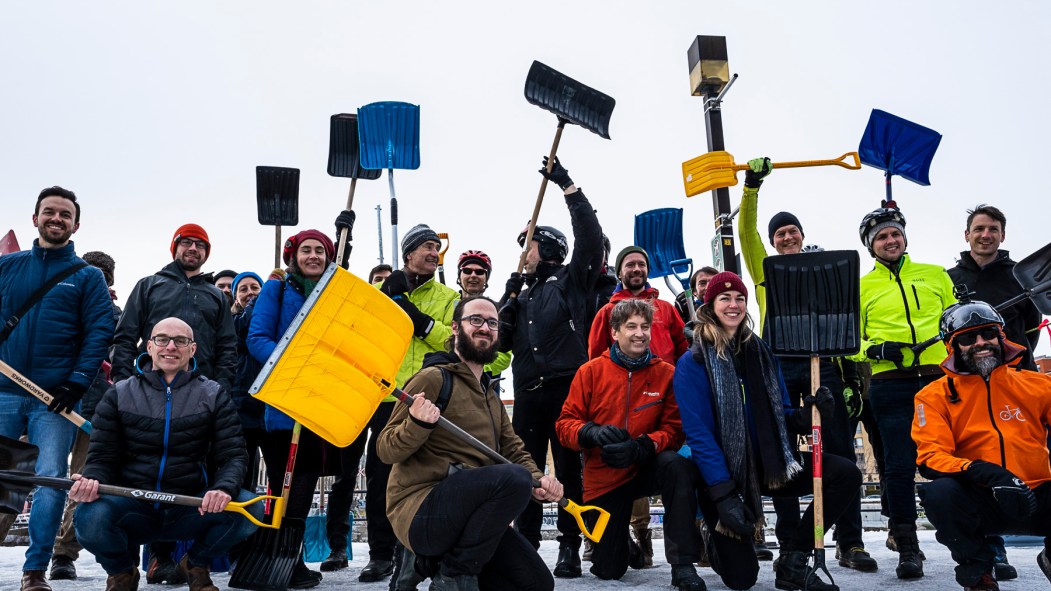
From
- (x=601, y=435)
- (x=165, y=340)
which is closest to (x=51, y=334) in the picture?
(x=165, y=340)

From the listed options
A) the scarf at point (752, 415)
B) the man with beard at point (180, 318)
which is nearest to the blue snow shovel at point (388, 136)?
the man with beard at point (180, 318)

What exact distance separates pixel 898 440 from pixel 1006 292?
4.38 ft

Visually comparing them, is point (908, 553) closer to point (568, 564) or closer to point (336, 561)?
point (568, 564)

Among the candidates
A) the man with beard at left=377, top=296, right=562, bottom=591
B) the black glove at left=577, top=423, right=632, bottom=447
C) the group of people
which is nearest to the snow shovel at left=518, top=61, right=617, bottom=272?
the group of people

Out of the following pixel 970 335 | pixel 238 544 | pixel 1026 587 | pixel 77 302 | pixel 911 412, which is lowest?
pixel 1026 587

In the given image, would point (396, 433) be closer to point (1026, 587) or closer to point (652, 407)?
point (652, 407)

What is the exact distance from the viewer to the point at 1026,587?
4.01 meters

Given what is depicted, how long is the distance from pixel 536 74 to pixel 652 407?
2476 mm

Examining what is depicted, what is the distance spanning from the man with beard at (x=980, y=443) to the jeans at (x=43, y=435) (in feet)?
13.9

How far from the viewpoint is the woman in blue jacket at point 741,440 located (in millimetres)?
4098

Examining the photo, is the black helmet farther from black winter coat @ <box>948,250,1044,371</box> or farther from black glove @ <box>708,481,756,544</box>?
→ black winter coat @ <box>948,250,1044,371</box>

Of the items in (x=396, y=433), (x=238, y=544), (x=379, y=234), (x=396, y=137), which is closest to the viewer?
(x=396, y=433)

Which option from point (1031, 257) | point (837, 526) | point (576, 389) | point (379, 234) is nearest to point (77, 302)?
point (576, 389)

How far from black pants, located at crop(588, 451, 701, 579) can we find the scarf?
0.60ft
